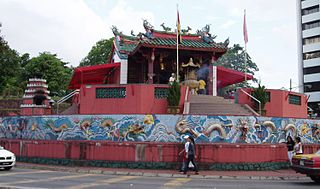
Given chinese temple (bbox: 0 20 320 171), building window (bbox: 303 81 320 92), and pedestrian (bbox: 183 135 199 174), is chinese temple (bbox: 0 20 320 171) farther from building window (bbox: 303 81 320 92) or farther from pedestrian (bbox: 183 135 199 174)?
building window (bbox: 303 81 320 92)

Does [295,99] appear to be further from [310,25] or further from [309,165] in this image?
[310,25]

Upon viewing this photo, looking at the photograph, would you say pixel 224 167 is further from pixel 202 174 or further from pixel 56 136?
pixel 56 136

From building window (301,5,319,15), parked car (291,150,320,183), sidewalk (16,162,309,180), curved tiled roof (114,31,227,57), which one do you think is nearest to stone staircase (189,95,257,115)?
sidewalk (16,162,309,180)

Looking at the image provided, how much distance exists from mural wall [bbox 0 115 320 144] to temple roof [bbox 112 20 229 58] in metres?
7.92

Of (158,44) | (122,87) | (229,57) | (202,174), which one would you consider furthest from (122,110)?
(229,57)

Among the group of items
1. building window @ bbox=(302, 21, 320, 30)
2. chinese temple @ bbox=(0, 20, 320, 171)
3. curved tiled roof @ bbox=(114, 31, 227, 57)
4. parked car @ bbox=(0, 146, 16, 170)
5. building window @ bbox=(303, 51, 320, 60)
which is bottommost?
parked car @ bbox=(0, 146, 16, 170)

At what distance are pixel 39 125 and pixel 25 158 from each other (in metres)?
2.06

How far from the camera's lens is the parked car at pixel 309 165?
1259 centimetres

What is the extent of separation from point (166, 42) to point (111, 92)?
7846mm

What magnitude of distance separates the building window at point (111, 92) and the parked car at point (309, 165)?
934 cm

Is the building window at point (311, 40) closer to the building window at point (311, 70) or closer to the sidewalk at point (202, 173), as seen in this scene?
the building window at point (311, 70)

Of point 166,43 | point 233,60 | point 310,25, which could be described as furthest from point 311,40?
point 166,43

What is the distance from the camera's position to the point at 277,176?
15.6 meters

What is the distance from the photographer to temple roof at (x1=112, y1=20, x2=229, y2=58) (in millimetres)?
24922
